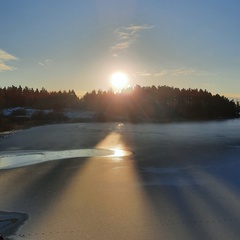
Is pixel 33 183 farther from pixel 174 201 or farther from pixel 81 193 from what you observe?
pixel 174 201

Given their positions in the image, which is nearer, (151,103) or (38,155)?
(38,155)

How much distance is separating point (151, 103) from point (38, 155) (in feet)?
329

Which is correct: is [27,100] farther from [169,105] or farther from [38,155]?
[38,155]

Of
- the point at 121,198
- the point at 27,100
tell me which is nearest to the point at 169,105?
the point at 27,100

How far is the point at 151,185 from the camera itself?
12148 millimetres

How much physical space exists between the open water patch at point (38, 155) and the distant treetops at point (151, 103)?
249 ft

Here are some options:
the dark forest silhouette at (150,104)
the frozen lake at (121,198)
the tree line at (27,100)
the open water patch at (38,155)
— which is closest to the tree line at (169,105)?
the dark forest silhouette at (150,104)

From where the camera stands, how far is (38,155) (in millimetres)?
20359

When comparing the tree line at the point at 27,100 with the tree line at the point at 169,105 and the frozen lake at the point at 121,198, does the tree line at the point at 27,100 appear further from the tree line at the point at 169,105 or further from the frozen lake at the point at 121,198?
the frozen lake at the point at 121,198

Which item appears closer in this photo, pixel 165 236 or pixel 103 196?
pixel 165 236

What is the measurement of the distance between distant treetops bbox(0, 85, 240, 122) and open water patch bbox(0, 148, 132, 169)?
2992 inches

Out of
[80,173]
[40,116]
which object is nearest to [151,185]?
[80,173]

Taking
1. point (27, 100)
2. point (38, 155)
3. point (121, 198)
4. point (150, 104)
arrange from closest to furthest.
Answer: point (121, 198), point (38, 155), point (150, 104), point (27, 100)

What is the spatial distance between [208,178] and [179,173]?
1.46m
